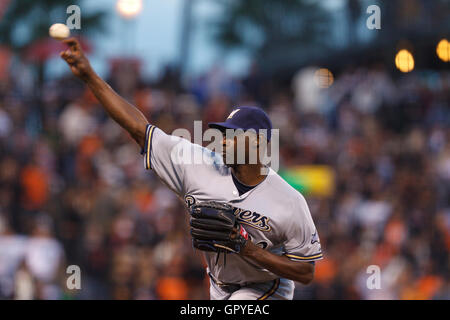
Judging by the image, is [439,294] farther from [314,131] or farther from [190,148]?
[190,148]

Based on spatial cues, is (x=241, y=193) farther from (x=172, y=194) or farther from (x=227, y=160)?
(x=172, y=194)

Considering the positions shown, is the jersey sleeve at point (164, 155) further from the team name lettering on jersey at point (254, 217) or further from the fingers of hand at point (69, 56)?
the fingers of hand at point (69, 56)

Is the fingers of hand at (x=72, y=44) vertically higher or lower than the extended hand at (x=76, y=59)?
higher

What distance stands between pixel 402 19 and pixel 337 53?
2.10 m

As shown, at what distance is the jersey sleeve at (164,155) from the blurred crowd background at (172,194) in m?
4.57

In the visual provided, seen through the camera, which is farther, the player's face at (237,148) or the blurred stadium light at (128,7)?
the blurred stadium light at (128,7)

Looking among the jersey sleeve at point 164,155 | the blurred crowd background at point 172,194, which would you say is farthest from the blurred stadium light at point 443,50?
the jersey sleeve at point 164,155

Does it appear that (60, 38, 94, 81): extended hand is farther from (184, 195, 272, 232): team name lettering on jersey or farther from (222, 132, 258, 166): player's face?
(184, 195, 272, 232): team name lettering on jersey

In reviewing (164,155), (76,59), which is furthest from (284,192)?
(76,59)

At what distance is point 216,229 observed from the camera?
15.1ft

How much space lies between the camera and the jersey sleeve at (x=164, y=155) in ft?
16.6

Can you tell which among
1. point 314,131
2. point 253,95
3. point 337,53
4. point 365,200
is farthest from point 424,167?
point 337,53

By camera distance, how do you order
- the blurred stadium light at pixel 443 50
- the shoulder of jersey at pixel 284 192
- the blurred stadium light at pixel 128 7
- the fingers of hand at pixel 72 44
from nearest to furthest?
the fingers of hand at pixel 72 44
the shoulder of jersey at pixel 284 192
the blurred stadium light at pixel 128 7
the blurred stadium light at pixel 443 50
